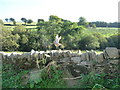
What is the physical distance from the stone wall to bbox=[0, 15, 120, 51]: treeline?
34.8ft

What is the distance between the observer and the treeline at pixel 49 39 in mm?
16938

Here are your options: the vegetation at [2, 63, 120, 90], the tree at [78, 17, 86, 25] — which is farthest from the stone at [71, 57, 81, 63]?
the tree at [78, 17, 86, 25]

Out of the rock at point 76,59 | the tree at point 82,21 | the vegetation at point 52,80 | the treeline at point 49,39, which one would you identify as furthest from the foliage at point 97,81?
the tree at point 82,21

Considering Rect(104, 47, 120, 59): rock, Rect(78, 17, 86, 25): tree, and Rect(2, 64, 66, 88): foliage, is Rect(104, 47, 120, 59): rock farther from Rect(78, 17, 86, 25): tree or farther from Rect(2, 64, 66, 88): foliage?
Rect(78, 17, 86, 25): tree

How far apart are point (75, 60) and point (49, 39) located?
15.3m

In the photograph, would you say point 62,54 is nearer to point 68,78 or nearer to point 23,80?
point 68,78

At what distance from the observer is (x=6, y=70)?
525 cm

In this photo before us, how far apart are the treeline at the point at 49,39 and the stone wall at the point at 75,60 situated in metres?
10.6

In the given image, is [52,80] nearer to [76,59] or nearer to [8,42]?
[76,59]

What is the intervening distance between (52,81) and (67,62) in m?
A: 0.85

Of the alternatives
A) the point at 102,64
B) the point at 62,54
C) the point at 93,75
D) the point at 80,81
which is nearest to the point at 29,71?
the point at 62,54

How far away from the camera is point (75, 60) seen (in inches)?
192

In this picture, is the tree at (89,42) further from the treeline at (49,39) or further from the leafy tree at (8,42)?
→ the leafy tree at (8,42)

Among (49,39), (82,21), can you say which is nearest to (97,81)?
(49,39)
